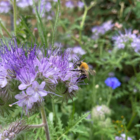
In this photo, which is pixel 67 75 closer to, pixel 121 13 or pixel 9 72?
pixel 9 72

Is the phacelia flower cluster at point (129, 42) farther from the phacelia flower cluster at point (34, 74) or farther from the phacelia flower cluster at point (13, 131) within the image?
the phacelia flower cluster at point (13, 131)

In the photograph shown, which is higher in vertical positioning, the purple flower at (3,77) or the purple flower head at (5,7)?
the purple flower head at (5,7)

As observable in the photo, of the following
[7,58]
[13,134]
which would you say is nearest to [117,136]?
[13,134]

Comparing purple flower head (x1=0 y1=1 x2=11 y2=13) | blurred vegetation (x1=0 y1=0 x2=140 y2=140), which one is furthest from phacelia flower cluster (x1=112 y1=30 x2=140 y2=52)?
purple flower head (x1=0 y1=1 x2=11 y2=13)

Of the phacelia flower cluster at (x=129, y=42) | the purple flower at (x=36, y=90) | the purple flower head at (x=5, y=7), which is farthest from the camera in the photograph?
the purple flower head at (x=5, y=7)

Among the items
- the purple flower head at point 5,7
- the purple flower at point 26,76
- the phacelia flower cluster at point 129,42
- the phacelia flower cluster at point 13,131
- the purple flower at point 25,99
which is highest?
the purple flower head at point 5,7

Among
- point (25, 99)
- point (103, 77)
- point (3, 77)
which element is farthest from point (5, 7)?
point (25, 99)

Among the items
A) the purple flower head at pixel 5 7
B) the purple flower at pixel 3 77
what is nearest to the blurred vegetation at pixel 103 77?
the purple flower head at pixel 5 7

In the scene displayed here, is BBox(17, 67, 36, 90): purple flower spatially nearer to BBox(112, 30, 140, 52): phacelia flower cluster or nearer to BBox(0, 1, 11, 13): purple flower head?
BBox(112, 30, 140, 52): phacelia flower cluster

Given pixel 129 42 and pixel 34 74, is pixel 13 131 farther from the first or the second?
pixel 129 42
